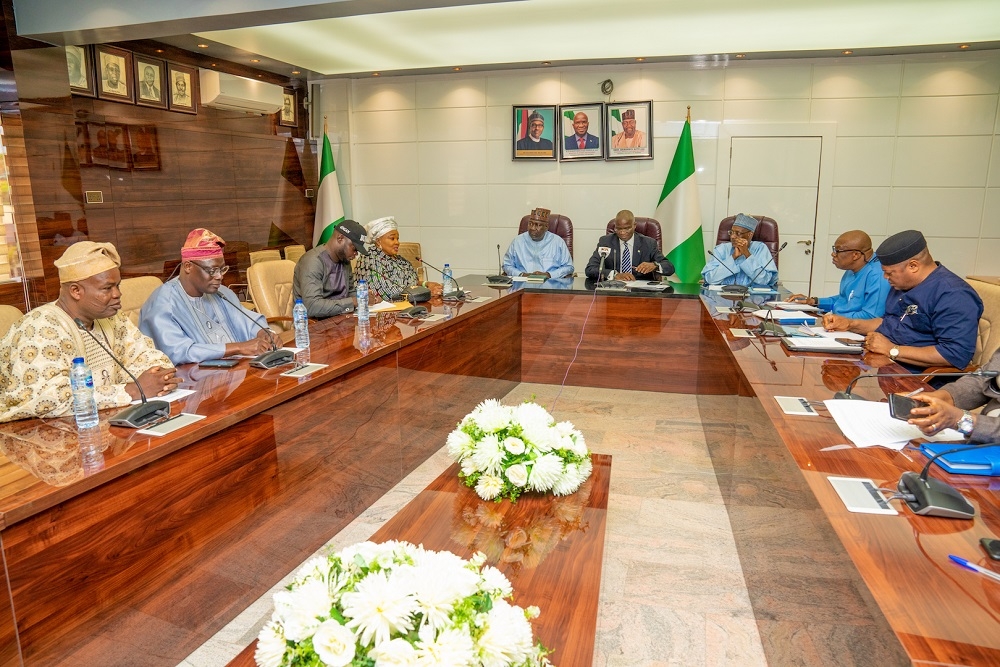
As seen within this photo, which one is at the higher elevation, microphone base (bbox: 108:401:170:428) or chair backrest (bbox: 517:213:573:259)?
chair backrest (bbox: 517:213:573:259)

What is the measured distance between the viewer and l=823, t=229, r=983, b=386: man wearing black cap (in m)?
2.58

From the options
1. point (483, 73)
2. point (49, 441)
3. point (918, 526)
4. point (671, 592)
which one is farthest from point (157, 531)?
point (483, 73)

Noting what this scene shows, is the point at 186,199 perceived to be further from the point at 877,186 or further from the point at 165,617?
the point at 877,186

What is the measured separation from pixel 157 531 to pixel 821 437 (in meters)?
1.84

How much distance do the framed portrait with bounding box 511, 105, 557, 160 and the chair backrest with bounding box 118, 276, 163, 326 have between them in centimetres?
405

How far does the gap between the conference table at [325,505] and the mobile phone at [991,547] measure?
0.02 metres

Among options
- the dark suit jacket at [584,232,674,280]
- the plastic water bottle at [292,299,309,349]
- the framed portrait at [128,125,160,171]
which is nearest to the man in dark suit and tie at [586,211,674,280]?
the dark suit jacket at [584,232,674,280]

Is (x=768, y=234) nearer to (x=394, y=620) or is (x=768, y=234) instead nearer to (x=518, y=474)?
(x=518, y=474)

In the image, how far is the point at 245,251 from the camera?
20.4 ft

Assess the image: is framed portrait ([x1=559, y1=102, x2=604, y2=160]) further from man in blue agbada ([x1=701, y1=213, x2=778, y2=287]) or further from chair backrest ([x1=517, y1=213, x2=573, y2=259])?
man in blue agbada ([x1=701, y1=213, x2=778, y2=287])

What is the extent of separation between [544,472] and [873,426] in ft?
3.11

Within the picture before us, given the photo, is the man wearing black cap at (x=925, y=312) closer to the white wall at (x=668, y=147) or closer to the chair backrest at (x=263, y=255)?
the white wall at (x=668, y=147)

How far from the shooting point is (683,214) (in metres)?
6.17

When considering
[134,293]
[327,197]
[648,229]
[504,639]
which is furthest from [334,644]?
[327,197]
